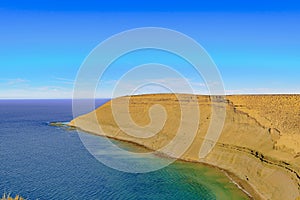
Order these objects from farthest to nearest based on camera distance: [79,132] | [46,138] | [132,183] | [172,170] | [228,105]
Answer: [79,132], [46,138], [228,105], [172,170], [132,183]

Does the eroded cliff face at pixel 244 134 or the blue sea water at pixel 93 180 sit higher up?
the eroded cliff face at pixel 244 134

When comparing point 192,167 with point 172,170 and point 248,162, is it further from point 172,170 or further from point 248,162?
point 248,162

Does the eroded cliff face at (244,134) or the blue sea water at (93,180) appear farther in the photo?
the eroded cliff face at (244,134)

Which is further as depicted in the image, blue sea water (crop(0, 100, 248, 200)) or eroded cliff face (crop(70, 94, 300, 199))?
eroded cliff face (crop(70, 94, 300, 199))

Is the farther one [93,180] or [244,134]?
[244,134]

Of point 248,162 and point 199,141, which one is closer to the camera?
point 248,162

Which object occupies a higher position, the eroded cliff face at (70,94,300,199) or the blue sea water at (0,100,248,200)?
the eroded cliff face at (70,94,300,199)

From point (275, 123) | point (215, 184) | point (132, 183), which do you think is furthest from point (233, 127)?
point (132, 183)

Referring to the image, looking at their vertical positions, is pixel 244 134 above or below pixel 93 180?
above
